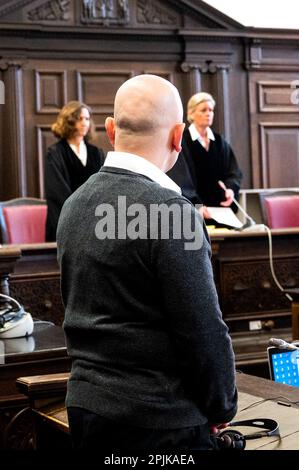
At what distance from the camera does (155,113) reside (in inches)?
59.1

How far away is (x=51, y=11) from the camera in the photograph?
6422mm

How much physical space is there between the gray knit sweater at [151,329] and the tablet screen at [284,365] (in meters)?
0.88

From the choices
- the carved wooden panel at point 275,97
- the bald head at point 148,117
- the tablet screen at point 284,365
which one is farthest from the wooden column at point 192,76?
the bald head at point 148,117

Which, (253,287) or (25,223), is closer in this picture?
(253,287)

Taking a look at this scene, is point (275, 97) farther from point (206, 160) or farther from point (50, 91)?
point (50, 91)

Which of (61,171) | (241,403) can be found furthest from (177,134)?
(61,171)

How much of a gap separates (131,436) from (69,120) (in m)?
3.98

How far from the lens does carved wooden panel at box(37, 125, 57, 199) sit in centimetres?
646

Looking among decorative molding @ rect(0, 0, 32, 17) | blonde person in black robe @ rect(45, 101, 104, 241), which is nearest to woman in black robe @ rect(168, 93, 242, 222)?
blonde person in black robe @ rect(45, 101, 104, 241)

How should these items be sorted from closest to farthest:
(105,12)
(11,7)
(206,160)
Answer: (206,160), (11,7), (105,12)

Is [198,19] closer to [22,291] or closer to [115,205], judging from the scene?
[22,291]

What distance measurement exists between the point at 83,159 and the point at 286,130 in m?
2.51

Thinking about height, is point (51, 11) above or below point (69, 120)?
above
